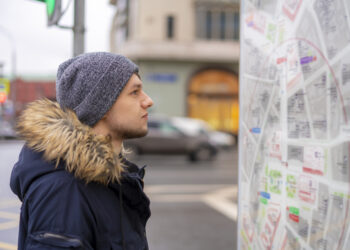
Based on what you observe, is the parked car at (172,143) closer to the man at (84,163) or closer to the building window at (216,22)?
the building window at (216,22)

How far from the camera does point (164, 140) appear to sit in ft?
48.3

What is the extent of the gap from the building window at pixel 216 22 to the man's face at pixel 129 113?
24.1 metres

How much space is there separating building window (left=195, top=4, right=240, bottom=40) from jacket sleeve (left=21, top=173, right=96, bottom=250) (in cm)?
2451

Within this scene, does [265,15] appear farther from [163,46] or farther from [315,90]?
[163,46]

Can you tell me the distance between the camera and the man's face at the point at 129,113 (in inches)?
59.2

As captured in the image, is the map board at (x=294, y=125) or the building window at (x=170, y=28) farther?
the building window at (x=170, y=28)

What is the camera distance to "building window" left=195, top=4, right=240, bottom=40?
25094 mm

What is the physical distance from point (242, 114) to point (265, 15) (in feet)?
1.44

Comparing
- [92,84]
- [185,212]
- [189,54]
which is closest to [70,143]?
[92,84]

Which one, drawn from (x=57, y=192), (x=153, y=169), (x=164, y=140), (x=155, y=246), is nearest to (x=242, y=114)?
(x=57, y=192)

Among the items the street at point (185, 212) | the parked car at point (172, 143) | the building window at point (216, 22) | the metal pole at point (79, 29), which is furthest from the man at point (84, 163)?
the building window at point (216, 22)

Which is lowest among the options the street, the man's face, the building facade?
the street

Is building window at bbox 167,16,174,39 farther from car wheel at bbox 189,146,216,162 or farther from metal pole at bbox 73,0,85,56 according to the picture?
metal pole at bbox 73,0,85,56

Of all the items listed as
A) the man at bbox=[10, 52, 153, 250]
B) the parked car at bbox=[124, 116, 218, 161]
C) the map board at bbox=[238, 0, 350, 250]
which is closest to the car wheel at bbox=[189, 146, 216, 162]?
the parked car at bbox=[124, 116, 218, 161]
